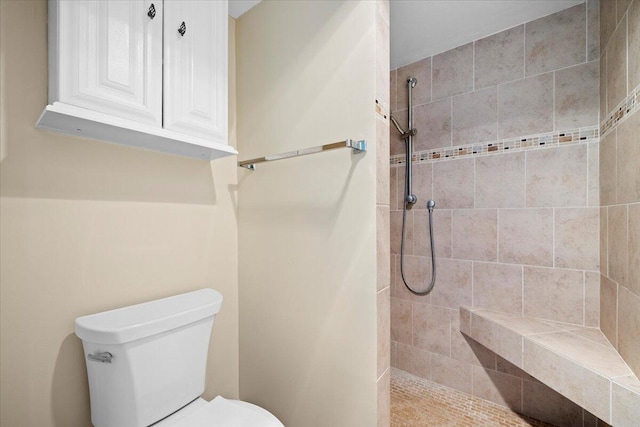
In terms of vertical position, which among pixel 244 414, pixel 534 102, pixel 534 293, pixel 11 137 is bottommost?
pixel 244 414

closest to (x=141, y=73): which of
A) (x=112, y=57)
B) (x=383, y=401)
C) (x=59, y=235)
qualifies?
(x=112, y=57)

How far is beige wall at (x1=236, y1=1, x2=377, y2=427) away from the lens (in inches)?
46.3

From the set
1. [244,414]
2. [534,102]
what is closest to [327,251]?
[244,414]

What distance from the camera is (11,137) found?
A: 949 millimetres

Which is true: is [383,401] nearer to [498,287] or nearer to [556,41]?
→ [498,287]

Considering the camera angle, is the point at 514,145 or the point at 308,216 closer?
the point at 308,216

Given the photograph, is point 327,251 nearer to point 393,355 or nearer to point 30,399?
point 30,399

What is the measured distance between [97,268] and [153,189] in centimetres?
38

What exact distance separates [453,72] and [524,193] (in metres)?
0.91

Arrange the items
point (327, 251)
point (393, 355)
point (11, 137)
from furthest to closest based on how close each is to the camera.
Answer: point (393, 355)
point (327, 251)
point (11, 137)

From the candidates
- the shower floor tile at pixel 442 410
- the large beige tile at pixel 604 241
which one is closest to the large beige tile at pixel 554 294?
the large beige tile at pixel 604 241

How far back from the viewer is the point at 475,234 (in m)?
1.86

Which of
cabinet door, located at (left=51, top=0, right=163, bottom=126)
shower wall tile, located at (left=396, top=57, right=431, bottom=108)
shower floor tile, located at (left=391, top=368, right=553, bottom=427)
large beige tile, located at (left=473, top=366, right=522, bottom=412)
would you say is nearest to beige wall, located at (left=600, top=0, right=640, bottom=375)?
large beige tile, located at (left=473, top=366, right=522, bottom=412)

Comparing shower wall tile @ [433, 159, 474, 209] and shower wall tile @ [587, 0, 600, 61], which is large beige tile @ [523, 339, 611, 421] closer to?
shower wall tile @ [433, 159, 474, 209]
